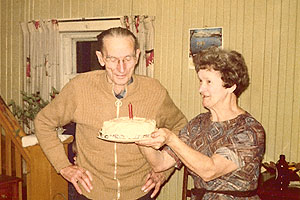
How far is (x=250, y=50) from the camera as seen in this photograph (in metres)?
3.61

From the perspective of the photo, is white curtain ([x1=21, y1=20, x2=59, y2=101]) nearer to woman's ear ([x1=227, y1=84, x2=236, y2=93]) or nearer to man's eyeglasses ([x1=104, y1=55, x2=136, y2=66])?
man's eyeglasses ([x1=104, y1=55, x2=136, y2=66])

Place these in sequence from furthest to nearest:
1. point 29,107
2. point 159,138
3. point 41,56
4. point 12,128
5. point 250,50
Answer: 1. point 41,56
2. point 29,107
3. point 250,50
4. point 12,128
5. point 159,138

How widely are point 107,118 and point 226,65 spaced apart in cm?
76

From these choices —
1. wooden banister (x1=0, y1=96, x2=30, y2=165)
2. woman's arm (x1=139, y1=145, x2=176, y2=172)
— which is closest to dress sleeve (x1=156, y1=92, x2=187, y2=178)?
woman's arm (x1=139, y1=145, x2=176, y2=172)

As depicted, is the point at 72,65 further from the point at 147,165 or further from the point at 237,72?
the point at 237,72

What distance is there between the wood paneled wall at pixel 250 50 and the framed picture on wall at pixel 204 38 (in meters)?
0.06

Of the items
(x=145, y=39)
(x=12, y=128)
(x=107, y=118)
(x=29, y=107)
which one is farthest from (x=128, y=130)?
(x=29, y=107)

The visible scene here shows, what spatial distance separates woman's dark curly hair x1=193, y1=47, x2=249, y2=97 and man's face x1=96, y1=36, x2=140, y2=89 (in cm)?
41

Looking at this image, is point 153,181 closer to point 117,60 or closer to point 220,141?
point 220,141

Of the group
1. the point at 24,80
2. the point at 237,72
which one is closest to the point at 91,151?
the point at 237,72

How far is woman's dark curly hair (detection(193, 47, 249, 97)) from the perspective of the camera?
1.94 meters

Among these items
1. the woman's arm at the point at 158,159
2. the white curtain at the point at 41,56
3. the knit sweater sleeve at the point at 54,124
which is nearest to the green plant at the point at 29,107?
the white curtain at the point at 41,56

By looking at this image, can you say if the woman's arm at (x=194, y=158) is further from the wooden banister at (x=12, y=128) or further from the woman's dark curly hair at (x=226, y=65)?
the wooden banister at (x=12, y=128)

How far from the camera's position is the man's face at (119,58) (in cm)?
205
